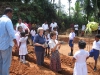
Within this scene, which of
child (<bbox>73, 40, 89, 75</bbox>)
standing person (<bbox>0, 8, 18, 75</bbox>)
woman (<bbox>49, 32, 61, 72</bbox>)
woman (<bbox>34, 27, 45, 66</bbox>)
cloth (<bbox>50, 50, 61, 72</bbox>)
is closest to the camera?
standing person (<bbox>0, 8, 18, 75</bbox>)

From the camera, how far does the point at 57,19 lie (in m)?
25.8

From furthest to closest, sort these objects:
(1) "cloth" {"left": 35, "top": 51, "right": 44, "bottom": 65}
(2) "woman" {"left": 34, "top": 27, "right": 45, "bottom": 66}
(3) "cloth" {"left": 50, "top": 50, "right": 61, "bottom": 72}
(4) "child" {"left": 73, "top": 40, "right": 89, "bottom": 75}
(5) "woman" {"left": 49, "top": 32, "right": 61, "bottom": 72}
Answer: (1) "cloth" {"left": 35, "top": 51, "right": 44, "bottom": 65} < (2) "woman" {"left": 34, "top": 27, "right": 45, "bottom": 66} < (3) "cloth" {"left": 50, "top": 50, "right": 61, "bottom": 72} < (5) "woman" {"left": 49, "top": 32, "right": 61, "bottom": 72} < (4) "child" {"left": 73, "top": 40, "right": 89, "bottom": 75}

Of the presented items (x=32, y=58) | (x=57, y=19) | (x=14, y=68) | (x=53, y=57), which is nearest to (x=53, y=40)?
(x=53, y=57)

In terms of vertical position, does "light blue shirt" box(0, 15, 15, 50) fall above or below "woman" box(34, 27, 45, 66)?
above

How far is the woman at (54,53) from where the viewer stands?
687 cm

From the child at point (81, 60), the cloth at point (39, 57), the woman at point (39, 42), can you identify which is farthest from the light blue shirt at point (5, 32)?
the cloth at point (39, 57)

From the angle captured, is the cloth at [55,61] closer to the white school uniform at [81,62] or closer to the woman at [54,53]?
the woman at [54,53]

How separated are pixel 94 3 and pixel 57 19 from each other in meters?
5.25

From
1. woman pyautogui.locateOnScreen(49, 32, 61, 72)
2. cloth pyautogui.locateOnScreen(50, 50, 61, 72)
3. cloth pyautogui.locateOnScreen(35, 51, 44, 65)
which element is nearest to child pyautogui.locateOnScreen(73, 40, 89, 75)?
woman pyautogui.locateOnScreen(49, 32, 61, 72)

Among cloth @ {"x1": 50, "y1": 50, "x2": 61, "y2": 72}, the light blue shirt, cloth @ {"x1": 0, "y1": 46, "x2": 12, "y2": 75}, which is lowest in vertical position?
cloth @ {"x1": 50, "y1": 50, "x2": 61, "y2": 72}

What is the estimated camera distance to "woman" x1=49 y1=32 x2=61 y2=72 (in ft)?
22.5

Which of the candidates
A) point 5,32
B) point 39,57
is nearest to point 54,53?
point 39,57

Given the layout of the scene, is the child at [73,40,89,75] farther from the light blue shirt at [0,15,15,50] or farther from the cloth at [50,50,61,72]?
the light blue shirt at [0,15,15,50]

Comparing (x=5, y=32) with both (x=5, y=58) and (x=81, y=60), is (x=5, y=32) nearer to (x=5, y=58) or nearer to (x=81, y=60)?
(x=5, y=58)
